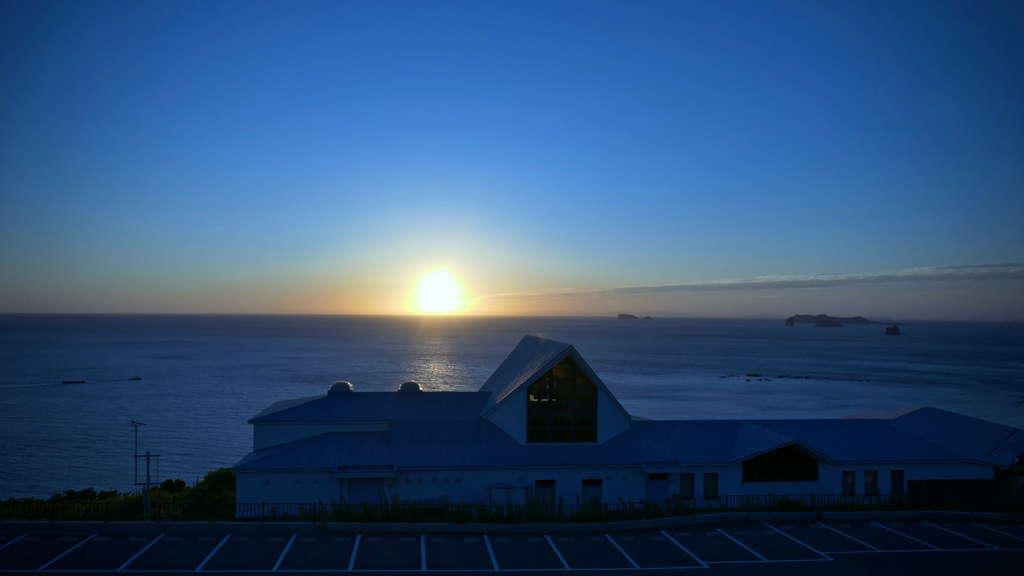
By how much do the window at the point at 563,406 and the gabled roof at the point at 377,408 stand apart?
4.05m

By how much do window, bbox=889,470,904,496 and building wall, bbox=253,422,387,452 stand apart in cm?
2136

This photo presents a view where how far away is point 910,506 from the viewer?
2131 centimetres

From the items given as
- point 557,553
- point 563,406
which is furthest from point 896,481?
point 557,553

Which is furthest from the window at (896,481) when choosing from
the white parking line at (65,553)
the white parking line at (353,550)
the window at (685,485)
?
the white parking line at (65,553)

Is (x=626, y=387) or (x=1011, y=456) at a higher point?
(x=1011, y=456)

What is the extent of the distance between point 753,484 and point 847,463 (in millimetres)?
3981

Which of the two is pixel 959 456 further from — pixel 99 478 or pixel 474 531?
pixel 99 478

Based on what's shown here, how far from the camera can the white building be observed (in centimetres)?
2284

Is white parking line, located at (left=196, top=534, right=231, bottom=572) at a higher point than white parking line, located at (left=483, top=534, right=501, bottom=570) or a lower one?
higher

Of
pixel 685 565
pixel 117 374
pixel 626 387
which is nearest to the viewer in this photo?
pixel 685 565

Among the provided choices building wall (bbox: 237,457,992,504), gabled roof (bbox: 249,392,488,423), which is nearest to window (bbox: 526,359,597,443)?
building wall (bbox: 237,457,992,504)

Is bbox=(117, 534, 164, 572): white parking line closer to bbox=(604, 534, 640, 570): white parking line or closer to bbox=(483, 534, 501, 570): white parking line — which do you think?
bbox=(483, 534, 501, 570): white parking line

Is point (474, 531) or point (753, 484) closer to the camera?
point (474, 531)

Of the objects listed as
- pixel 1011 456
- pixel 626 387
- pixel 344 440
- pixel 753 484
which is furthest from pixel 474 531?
pixel 626 387
